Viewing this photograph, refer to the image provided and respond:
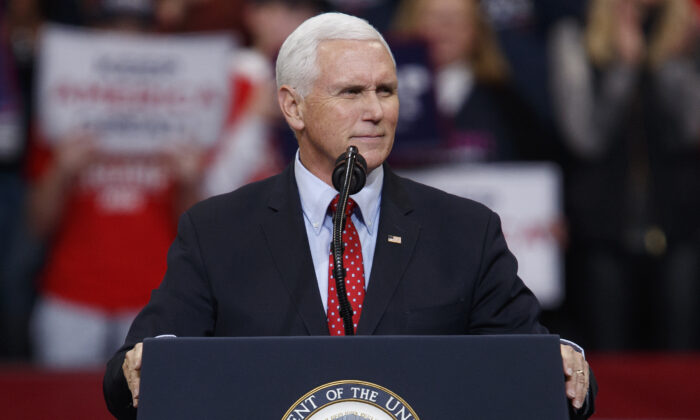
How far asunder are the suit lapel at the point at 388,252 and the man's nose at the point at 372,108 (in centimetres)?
16

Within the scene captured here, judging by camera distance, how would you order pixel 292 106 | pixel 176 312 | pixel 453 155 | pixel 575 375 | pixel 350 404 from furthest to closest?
pixel 453 155, pixel 292 106, pixel 176 312, pixel 575 375, pixel 350 404

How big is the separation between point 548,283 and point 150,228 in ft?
5.20

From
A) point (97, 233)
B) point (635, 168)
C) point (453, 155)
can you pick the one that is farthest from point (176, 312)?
point (635, 168)

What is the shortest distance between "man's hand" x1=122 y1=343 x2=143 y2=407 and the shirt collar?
0.42 meters

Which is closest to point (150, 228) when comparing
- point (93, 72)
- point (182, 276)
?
point (93, 72)

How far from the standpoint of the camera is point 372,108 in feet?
5.98

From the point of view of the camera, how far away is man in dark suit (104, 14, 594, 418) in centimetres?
176

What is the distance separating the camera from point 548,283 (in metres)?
4.11

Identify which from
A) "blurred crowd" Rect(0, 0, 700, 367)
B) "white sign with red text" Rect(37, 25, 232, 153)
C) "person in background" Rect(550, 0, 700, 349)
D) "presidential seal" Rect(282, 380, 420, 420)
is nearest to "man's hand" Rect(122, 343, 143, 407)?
"presidential seal" Rect(282, 380, 420, 420)

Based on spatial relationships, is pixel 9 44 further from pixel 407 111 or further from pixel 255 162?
pixel 407 111

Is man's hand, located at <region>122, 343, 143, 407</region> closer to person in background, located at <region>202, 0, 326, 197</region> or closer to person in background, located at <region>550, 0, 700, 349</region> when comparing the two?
person in background, located at <region>202, 0, 326, 197</region>

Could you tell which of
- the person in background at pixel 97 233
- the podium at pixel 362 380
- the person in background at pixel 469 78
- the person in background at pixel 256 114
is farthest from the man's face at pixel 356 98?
the person in background at pixel 469 78

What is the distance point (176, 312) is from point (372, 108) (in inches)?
19.3

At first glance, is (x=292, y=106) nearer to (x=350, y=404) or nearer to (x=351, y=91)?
(x=351, y=91)
